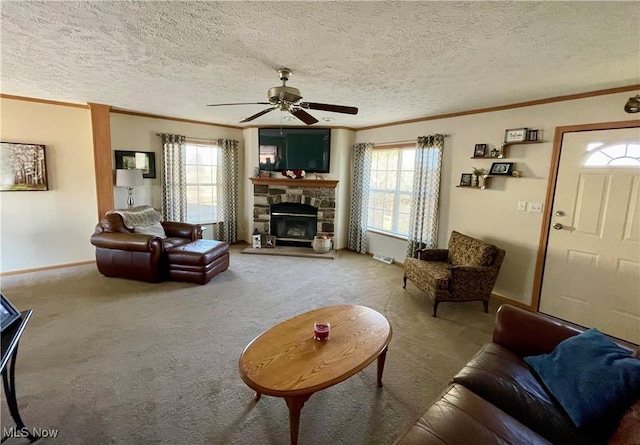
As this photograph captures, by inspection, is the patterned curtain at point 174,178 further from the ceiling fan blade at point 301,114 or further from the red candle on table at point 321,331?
the red candle on table at point 321,331

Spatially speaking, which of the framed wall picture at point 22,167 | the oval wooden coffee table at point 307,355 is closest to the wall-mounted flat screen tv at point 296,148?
the framed wall picture at point 22,167

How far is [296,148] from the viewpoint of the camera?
5.61 metres

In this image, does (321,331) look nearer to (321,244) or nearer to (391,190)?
(321,244)

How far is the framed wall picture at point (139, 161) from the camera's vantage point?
474 centimetres

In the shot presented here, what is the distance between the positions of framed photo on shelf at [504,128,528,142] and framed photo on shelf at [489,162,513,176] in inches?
11.0

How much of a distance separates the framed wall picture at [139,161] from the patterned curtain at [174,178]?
179mm

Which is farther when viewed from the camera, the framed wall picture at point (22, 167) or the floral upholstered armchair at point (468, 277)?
the framed wall picture at point (22, 167)

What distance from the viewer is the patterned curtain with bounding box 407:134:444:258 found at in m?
4.37

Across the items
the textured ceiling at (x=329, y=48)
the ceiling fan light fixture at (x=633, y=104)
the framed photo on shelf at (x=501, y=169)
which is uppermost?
the textured ceiling at (x=329, y=48)

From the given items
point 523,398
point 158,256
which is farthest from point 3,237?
point 523,398

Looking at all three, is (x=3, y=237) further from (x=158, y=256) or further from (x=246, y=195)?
(x=246, y=195)

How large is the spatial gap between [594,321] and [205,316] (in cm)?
398

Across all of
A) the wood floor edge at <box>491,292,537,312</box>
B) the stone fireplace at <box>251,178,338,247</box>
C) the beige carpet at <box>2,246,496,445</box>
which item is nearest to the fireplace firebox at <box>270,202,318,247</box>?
the stone fireplace at <box>251,178,338,247</box>
